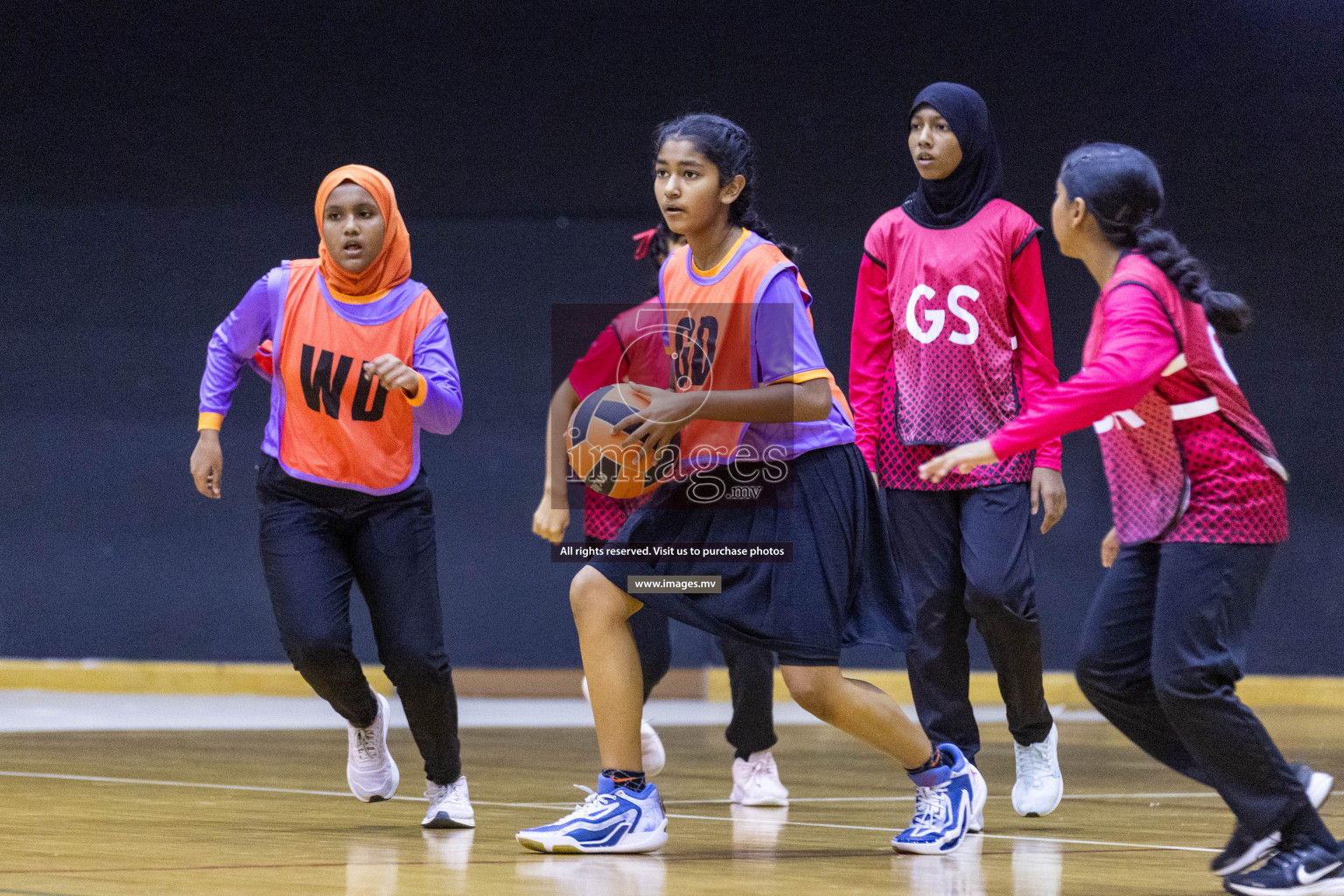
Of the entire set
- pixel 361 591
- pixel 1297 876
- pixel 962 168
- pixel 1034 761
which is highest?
pixel 962 168

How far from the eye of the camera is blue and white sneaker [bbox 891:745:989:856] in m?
3.67

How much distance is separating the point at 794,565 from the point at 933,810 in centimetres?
63

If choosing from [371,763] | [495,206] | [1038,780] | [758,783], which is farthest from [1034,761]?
[495,206]

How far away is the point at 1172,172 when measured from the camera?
9688 mm

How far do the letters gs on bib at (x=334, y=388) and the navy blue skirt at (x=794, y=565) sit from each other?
89cm

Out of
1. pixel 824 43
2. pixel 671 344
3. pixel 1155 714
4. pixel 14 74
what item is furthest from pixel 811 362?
pixel 14 74

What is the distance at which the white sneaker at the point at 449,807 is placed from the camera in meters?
4.14

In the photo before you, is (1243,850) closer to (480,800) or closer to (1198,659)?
(1198,659)

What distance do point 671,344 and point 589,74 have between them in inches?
251

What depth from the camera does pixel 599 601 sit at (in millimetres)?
3625

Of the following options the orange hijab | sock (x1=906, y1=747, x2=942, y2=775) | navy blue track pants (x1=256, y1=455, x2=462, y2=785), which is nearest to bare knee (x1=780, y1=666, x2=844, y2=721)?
sock (x1=906, y1=747, x2=942, y2=775)

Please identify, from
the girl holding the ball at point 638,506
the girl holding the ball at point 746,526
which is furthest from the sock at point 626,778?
the girl holding the ball at point 638,506

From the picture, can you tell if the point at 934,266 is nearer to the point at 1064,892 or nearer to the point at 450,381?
the point at 450,381

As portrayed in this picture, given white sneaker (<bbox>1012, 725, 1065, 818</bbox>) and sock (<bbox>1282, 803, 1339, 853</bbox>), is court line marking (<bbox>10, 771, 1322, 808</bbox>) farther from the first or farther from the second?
sock (<bbox>1282, 803, 1339, 853</bbox>)
